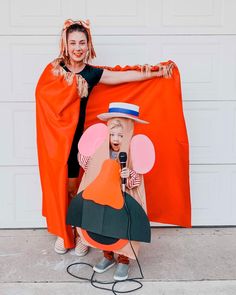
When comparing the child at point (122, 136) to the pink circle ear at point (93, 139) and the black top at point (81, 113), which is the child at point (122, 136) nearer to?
the pink circle ear at point (93, 139)

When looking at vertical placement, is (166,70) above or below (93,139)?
above

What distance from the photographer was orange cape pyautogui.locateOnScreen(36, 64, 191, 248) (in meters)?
2.69

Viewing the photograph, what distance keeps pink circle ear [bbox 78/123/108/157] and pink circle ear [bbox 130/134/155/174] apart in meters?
0.18

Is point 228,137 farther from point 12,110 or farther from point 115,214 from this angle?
point 12,110

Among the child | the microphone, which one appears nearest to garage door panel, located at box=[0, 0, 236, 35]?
the child

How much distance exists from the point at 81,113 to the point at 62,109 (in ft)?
0.61

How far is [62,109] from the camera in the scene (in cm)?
267

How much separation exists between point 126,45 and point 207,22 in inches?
24.2

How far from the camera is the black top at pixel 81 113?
109 inches

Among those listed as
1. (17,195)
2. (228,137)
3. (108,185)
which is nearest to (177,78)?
(228,137)

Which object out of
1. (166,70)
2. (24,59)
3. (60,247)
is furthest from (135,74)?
(60,247)

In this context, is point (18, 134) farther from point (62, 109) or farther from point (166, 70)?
point (166, 70)

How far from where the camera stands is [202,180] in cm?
326

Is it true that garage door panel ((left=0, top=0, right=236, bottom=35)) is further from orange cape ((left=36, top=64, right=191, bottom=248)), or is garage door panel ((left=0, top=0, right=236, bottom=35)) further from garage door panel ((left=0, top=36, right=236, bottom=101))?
orange cape ((left=36, top=64, right=191, bottom=248))
